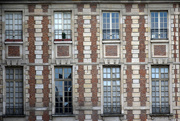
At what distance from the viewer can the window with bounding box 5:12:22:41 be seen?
63.2 ft

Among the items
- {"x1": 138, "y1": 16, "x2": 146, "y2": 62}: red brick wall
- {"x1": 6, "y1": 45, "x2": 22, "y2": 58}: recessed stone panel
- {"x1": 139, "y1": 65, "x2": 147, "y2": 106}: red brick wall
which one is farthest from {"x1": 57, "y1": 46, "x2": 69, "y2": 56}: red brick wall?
{"x1": 139, "y1": 65, "x2": 147, "y2": 106}: red brick wall

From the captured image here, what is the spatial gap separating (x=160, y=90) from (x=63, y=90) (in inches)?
202

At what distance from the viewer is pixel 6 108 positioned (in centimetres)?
1900

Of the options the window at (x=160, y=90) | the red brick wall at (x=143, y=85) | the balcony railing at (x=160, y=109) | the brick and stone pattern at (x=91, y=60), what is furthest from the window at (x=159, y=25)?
the balcony railing at (x=160, y=109)

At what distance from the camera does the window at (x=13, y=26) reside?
19250 mm

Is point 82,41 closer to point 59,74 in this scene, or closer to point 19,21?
point 59,74

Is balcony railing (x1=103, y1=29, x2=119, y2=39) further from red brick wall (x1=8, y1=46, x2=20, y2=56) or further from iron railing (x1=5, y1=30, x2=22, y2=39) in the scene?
red brick wall (x1=8, y1=46, x2=20, y2=56)

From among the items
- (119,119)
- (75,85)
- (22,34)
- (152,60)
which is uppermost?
(22,34)

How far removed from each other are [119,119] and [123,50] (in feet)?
11.8

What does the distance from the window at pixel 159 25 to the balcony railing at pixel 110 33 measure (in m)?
1.93

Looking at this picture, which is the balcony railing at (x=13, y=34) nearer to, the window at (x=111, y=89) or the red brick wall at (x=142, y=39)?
the window at (x=111, y=89)

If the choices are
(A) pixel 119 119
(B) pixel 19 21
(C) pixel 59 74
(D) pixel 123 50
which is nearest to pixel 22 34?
(B) pixel 19 21

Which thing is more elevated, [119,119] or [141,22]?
[141,22]

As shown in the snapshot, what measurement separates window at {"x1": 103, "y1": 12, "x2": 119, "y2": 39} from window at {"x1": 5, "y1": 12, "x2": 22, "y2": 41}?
4508mm
